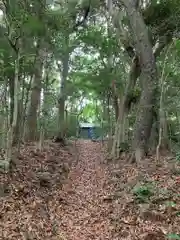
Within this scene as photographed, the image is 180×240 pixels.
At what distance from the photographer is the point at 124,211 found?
8.05m

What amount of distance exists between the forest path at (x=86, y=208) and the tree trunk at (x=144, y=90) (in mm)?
1678

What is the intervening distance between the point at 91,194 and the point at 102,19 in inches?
473

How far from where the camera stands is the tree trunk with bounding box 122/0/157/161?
12570 millimetres

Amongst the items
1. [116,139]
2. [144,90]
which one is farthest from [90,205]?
[116,139]

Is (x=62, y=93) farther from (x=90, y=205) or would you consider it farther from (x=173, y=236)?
(x=173, y=236)

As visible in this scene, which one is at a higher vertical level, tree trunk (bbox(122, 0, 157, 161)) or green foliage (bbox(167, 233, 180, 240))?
tree trunk (bbox(122, 0, 157, 161))

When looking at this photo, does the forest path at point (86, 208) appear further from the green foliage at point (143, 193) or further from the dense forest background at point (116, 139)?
the green foliage at point (143, 193)

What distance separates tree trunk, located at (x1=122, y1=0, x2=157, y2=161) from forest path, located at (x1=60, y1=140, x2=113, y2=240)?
5.50 feet

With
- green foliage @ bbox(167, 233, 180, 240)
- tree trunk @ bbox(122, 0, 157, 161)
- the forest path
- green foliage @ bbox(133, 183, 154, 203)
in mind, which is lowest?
the forest path

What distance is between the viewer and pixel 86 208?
29.3ft

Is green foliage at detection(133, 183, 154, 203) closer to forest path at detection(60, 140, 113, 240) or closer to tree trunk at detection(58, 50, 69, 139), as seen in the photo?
forest path at detection(60, 140, 113, 240)

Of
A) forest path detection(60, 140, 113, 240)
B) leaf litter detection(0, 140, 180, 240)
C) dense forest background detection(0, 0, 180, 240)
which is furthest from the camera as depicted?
dense forest background detection(0, 0, 180, 240)

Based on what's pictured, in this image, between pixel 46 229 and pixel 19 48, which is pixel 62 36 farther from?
pixel 46 229

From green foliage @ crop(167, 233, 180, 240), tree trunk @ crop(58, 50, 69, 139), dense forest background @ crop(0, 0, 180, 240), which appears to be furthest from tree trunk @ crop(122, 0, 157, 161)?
tree trunk @ crop(58, 50, 69, 139)
